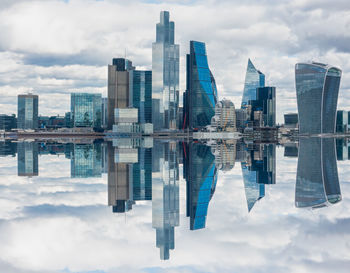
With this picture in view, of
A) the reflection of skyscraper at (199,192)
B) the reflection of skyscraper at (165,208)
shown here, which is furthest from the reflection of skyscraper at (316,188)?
the reflection of skyscraper at (165,208)

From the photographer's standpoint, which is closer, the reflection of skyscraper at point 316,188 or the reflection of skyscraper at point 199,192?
the reflection of skyscraper at point 199,192

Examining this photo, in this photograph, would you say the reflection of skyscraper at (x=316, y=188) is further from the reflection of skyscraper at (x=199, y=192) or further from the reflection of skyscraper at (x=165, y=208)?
the reflection of skyscraper at (x=165, y=208)

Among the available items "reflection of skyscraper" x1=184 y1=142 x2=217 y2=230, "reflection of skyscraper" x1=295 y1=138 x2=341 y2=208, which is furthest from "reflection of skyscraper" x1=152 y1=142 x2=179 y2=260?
"reflection of skyscraper" x1=295 y1=138 x2=341 y2=208

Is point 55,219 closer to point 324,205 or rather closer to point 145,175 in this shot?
point 324,205

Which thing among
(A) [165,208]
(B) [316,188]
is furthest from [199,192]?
(B) [316,188]

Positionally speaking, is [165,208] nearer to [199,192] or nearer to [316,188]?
[199,192]

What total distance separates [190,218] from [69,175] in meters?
21.7

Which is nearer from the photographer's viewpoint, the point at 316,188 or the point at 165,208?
the point at 165,208

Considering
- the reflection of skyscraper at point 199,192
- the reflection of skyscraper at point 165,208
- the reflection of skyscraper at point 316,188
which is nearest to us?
the reflection of skyscraper at point 165,208

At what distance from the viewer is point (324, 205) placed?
2609 cm

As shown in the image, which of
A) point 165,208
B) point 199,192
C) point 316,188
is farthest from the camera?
point 316,188

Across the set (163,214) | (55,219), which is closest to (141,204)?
(163,214)

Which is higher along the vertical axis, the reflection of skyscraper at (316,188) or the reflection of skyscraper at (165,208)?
the reflection of skyscraper at (316,188)

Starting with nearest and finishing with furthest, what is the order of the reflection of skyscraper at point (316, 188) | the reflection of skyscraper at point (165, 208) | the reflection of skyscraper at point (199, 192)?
the reflection of skyscraper at point (165, 208), the reflection of skyscraper at point (199, 192), the reflection of skyscraper at point (316, 188)
